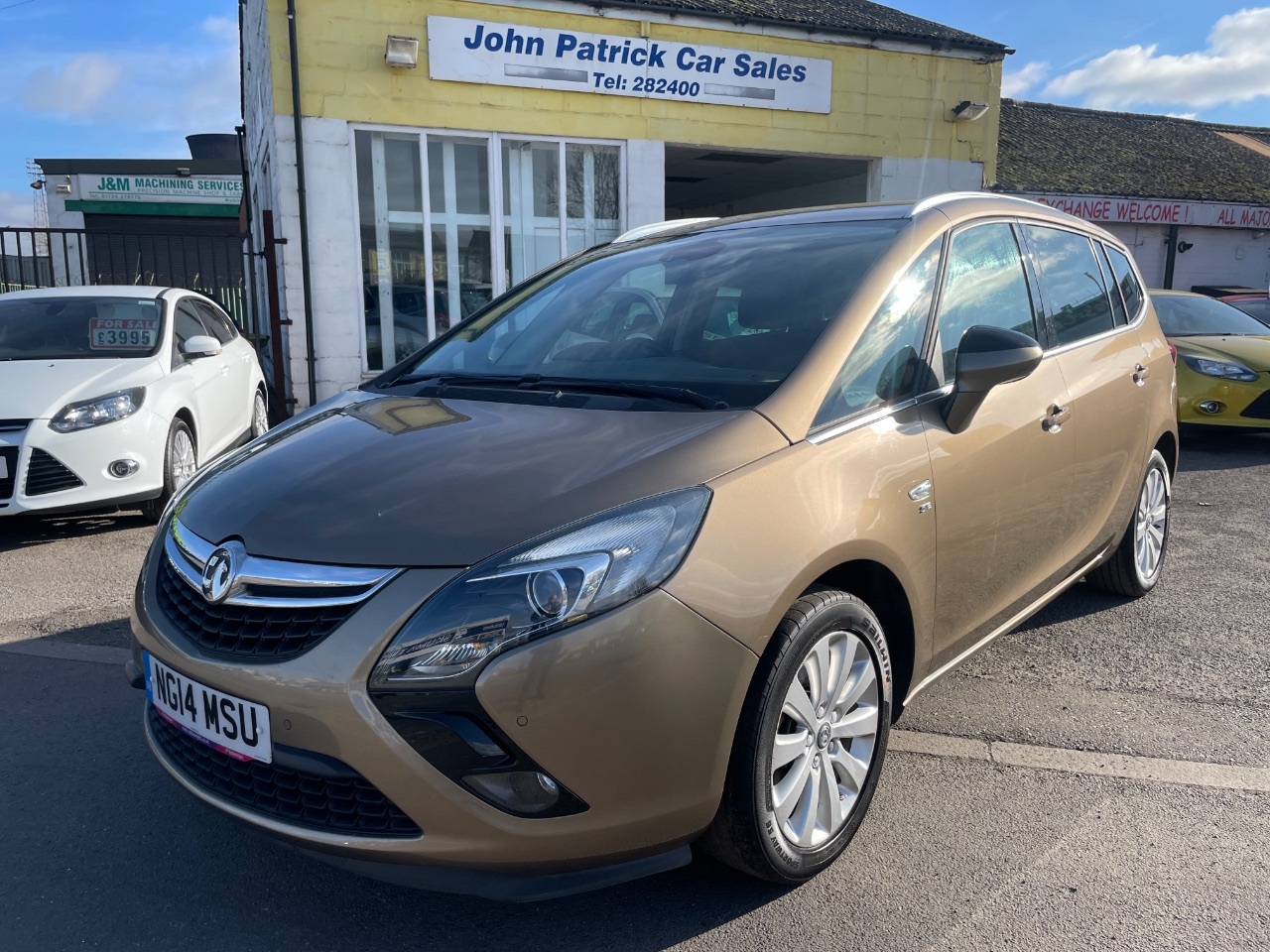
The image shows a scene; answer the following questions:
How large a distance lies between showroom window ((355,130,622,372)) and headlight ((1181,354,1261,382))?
6398 mm

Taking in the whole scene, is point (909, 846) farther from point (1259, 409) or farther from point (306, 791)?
point (1259, 409)

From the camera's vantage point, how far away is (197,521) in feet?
7.55

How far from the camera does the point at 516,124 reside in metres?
10.8

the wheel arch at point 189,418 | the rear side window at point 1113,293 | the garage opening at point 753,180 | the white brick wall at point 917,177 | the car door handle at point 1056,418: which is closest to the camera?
the car door handle at point 1056,418

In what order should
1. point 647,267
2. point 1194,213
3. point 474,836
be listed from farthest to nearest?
point 1194,213 → point 647,267 → point 474,836

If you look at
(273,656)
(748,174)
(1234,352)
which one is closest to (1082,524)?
(273,656)

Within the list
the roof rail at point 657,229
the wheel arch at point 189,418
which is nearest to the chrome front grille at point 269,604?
the roof rail at point 657,229

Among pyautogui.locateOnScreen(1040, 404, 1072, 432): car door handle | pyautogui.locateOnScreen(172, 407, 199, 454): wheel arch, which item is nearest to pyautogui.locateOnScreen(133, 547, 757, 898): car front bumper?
pyautogui.locateOnScreen(1040, 404, 1072, 432): car door handle

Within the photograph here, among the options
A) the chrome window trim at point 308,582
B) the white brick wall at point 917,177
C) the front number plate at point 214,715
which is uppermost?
the white brick wall at point 917,177

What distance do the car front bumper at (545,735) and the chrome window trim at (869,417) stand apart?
2.09 ft

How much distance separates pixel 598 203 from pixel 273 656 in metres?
10.3

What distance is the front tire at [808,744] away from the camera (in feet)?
6.79

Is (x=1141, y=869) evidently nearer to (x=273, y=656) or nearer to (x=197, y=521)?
(x=273, y=656)

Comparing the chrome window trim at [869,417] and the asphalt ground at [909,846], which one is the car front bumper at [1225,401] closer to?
the asphalt ground at [909,846]
